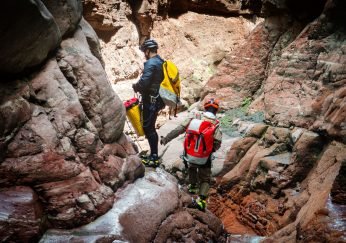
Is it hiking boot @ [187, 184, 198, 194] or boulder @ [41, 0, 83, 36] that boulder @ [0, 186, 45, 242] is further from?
hiking boot @ [187, 184, 198, 194]

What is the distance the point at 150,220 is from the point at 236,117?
5.64 metres

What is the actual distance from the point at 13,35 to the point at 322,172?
228 inches

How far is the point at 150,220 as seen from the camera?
491cm

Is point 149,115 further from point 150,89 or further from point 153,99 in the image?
point 150,89

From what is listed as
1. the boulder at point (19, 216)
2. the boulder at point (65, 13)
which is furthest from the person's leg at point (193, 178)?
the boulder at point (65, 13)

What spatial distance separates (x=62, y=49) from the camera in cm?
492

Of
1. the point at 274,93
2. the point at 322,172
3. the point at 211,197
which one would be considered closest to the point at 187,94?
the point at 274,93

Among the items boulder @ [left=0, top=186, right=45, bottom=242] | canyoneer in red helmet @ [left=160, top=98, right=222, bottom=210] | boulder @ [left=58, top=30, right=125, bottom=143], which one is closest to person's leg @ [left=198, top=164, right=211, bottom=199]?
canyoneer in red helmet @ [left=160, top=98, right=222, bottom=210]

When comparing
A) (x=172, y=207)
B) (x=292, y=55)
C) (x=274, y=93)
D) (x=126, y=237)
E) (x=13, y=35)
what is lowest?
(x=172, y=207)

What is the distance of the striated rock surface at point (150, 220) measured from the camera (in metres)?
4.19

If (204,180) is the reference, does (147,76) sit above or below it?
above

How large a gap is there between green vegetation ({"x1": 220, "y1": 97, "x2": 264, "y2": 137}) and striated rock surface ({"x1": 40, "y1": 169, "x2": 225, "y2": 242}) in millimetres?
3333

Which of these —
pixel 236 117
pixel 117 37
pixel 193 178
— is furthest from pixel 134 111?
pixel 117 37

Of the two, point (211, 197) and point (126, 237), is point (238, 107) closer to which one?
point (211, 197)
